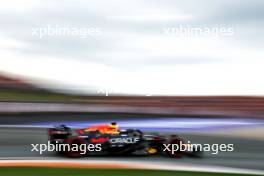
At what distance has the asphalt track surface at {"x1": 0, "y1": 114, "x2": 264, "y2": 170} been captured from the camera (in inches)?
212

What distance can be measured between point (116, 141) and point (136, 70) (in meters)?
0.85

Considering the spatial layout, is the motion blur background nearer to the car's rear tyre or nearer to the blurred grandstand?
the blurred grandstand

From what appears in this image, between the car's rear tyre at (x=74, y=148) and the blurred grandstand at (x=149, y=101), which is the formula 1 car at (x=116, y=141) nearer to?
the car's rear tyre at (x=74, y=148)

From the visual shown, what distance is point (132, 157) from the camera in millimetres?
5641

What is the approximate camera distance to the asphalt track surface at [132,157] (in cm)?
538

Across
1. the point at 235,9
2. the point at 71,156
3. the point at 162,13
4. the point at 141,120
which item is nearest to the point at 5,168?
the point at 71,156

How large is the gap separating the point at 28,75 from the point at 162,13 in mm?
1631

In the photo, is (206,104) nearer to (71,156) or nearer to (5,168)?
(71,156)

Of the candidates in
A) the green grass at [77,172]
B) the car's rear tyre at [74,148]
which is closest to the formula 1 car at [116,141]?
the car's rear tyre at [74,148]

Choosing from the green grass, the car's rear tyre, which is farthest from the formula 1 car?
the green grass

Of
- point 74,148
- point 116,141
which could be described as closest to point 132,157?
point 116,141

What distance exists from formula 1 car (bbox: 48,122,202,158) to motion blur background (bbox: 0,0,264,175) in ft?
0.32

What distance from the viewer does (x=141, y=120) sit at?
5488mm

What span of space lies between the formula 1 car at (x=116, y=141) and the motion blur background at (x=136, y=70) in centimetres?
10
